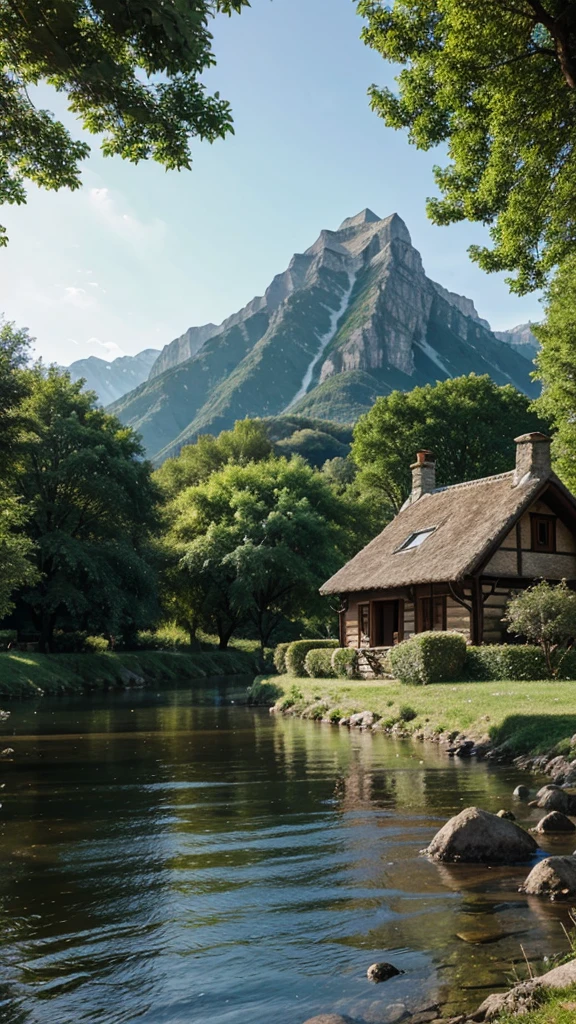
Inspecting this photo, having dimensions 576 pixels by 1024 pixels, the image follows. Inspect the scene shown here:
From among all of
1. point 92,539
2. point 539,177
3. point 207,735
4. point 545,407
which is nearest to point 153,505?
point 92,539

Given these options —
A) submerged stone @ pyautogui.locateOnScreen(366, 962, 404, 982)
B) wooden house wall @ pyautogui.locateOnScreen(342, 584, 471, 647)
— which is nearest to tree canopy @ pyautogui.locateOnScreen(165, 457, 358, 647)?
wooden house wall @ pyautogui.locateOnScreen(342, 584, 471, 647)

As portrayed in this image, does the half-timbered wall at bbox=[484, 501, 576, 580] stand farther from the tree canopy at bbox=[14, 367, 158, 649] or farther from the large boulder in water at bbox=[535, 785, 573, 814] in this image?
the tree canopy at bbox=[14, 367, 158, 649]

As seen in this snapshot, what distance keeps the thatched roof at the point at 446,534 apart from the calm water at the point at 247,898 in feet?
44.2

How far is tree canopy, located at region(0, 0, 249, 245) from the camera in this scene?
682 centimetres

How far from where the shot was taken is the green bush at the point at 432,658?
78.1 ft

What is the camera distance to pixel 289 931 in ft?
21.2

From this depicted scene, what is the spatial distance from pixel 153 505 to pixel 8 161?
1527 inches

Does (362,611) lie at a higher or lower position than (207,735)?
higher

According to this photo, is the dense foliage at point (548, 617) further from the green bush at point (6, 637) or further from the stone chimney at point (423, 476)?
the green bush at point (6, 637)

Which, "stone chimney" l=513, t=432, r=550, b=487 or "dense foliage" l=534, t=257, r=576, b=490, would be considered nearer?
"stone chimney" l=513, t=432, r=550, b=487

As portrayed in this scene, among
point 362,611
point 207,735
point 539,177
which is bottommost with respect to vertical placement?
point 207,735

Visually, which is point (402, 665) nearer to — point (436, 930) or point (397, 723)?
point (397, 723)

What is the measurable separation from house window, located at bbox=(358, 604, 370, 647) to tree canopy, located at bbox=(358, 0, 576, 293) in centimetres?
1997

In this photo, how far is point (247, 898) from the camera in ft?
24.0
